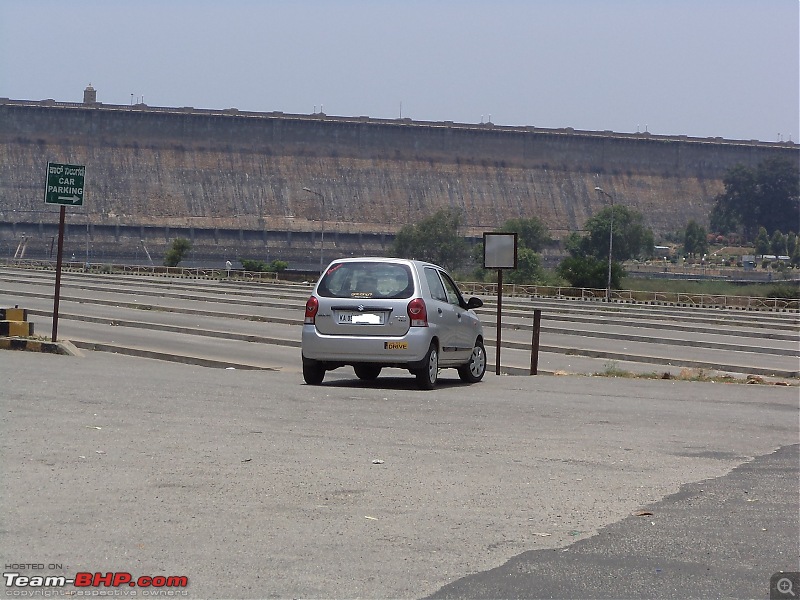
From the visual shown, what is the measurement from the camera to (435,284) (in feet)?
51.7

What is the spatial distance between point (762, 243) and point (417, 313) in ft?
494

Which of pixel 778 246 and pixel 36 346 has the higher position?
pixel 778 246


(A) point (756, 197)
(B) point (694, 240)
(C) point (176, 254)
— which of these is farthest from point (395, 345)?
(A) point (756, 197)

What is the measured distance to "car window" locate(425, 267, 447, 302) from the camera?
15.5 m

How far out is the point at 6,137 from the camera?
149500mm

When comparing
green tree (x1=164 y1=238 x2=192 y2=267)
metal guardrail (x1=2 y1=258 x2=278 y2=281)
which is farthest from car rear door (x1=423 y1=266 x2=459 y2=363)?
green tree (x1=164 y1=238 x2=192 y2=267)

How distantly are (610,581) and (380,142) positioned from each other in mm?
152408

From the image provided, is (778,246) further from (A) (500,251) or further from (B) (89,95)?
(A) (500,251)

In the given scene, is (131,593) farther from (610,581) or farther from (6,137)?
(6,137)

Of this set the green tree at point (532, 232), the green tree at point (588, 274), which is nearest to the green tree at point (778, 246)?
the green tree at point (532, 232)

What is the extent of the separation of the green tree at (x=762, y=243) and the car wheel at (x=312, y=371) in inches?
5885

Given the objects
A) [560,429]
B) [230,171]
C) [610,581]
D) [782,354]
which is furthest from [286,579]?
[230,171]

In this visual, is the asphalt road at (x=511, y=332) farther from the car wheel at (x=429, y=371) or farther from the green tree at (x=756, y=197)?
the green tree at (x=756, y=197)

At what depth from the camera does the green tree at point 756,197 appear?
164 m
